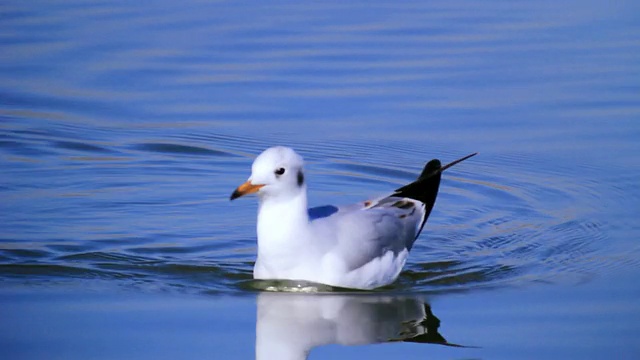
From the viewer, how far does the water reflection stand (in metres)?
7.83

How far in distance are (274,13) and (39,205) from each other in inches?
277

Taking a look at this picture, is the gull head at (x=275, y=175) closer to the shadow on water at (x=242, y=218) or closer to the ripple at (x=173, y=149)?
the shadow on water at (x=242, y=218)

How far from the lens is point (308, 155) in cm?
1219

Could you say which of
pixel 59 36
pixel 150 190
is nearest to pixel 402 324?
pixel 150 190

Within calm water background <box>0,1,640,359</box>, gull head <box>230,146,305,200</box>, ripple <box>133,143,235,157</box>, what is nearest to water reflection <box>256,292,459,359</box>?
calm water background <box>0,1,640,359</box>

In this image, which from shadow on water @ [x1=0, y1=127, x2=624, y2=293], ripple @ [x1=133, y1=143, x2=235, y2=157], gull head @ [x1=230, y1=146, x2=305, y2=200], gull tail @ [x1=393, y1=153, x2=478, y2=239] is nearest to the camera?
gull head @ [x1=230, y1=146, x2=305, y2=200]

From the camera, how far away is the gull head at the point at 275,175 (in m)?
8.68

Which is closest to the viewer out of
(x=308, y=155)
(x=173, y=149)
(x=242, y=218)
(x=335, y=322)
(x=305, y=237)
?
(x=335, y=322)

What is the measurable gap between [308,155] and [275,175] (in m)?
3.48

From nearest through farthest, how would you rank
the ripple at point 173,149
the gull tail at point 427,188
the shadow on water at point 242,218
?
the shadow on water at point 242,218 → the gull tail at point 427,188 → the ripple at point 173,149

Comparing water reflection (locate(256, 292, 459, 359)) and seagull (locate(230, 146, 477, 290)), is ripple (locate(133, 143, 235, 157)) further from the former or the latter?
water reflection (locate(256, 292, 459, 359))

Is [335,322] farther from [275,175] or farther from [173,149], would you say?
[173,149]

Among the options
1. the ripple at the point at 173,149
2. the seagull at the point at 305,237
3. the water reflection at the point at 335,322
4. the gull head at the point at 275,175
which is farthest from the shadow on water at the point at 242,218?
the gull head at the point at 275,175

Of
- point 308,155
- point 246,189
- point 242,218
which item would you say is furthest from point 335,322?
point 308,155
